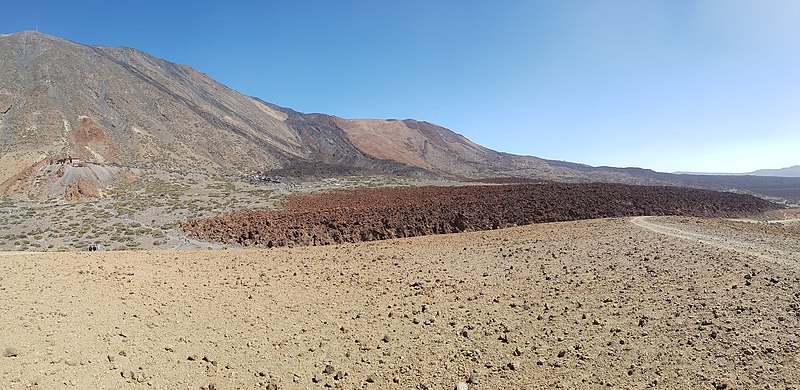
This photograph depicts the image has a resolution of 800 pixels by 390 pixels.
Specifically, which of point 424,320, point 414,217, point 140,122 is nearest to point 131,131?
point 140,122

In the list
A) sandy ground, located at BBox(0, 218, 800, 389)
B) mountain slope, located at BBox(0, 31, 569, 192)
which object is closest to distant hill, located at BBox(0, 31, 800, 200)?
mountain slope, located at BBox(0, 31, 569, 192)

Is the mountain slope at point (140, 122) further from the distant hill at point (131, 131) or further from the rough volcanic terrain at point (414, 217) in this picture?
the rough volcanic terrain at point (414, 217)

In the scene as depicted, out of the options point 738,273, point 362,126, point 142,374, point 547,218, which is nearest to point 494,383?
point 142,374

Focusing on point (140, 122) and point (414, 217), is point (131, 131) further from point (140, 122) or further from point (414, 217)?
point (414, 217)

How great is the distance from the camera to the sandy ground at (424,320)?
20.2 feet

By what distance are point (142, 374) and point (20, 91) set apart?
73517 mm

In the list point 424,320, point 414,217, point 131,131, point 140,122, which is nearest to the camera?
point 424,320

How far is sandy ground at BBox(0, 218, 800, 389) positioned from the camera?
6172mm

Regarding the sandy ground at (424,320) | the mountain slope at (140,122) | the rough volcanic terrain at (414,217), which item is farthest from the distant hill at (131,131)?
the sandy ground at (424,320)

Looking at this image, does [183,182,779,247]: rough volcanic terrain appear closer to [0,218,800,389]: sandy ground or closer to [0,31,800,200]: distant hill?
[0,218,800,389]: sandy ground

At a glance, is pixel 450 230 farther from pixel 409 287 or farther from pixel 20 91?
pixel 20 91

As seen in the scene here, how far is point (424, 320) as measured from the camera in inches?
331

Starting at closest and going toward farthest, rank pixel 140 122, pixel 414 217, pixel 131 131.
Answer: pixel 414 217, pixel 131 131, pixel 140 122

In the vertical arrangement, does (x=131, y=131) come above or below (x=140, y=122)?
below
